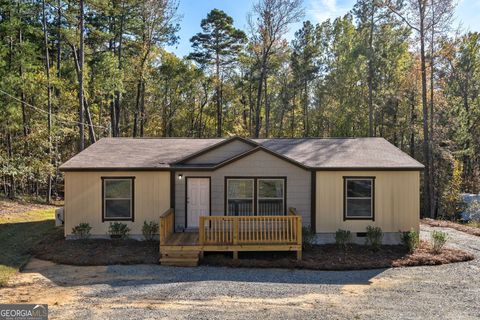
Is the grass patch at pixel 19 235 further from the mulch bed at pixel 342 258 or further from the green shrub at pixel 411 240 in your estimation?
the green shrub at pixel 411 240

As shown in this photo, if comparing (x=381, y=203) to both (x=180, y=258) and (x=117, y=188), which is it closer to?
(x=180, y=258)

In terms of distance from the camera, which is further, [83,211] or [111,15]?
[111,15]

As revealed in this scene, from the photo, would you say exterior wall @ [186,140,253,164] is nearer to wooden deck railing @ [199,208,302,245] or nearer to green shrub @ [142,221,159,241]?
green shrub @ [142,221,159,241]

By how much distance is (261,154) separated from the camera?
470 inches

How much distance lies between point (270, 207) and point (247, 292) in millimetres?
4411

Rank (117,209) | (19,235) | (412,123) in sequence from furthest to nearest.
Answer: (412,123) → (19,235) → (117,209)

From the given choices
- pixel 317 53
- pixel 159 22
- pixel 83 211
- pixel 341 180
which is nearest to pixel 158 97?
pixel 159 22

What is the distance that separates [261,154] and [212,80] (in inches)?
867

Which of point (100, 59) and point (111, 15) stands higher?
point (111, 15)

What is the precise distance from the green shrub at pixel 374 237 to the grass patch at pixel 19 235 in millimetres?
10236

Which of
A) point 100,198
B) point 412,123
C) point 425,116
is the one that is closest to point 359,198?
point 100,198

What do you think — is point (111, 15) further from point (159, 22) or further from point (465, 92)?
point (465, 92)

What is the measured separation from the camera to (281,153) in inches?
504

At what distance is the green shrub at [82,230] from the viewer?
11.8 meters
